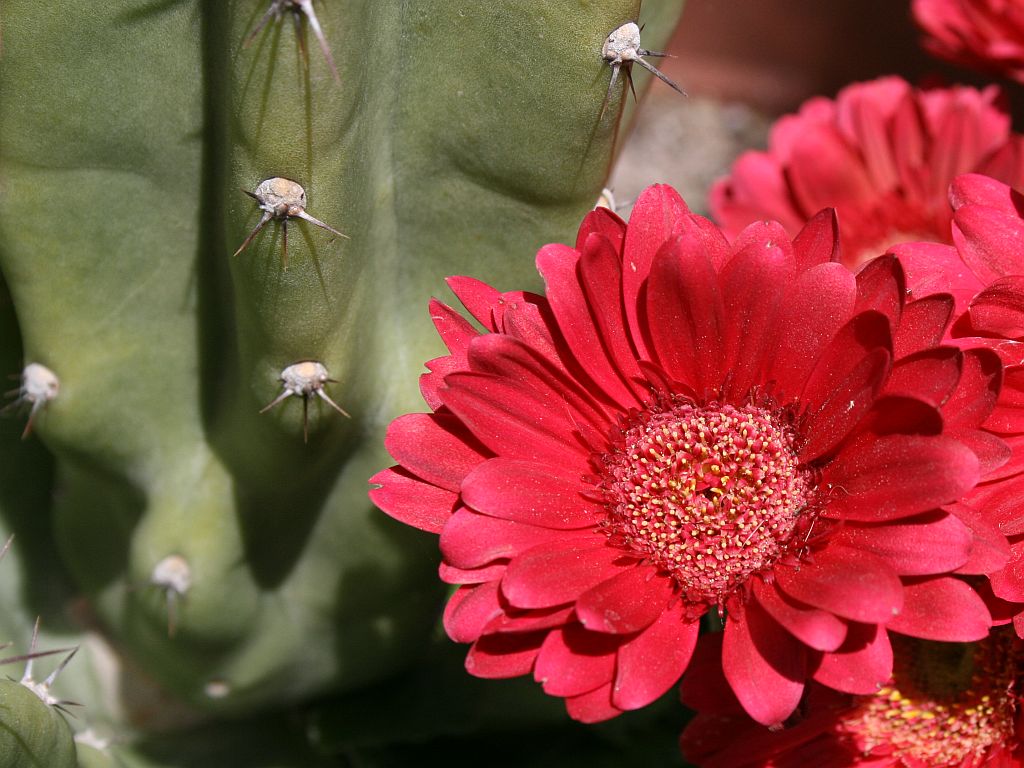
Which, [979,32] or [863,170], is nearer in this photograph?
[979,32]

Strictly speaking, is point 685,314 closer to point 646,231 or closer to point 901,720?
point 646,231

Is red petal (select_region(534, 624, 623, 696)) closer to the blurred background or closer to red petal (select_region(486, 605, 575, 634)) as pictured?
red petal (select_region(486, 605, 575, 634))

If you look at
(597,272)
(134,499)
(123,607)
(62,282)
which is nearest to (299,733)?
(123,607)

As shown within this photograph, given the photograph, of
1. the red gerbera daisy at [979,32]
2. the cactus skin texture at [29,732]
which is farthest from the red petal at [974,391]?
the red gerbera daisy at [979,32]

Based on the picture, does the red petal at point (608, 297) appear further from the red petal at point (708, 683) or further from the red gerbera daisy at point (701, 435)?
the red petal at point (708, 683)

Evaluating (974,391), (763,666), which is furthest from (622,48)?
(763,666)

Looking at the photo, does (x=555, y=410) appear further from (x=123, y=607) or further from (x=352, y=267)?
(x=123, y=607)

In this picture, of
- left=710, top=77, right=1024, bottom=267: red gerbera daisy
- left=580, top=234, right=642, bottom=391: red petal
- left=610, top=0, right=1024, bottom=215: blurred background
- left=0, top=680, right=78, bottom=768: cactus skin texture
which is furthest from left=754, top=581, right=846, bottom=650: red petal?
left=610, top=0, right=1024, bottom=215: blurred background

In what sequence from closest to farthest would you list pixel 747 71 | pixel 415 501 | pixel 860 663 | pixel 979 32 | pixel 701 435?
1. pixel 860 663
2. pixel 415 501
3. pixel 701 435
4. pixel 979 32
5. pixel 747 71
